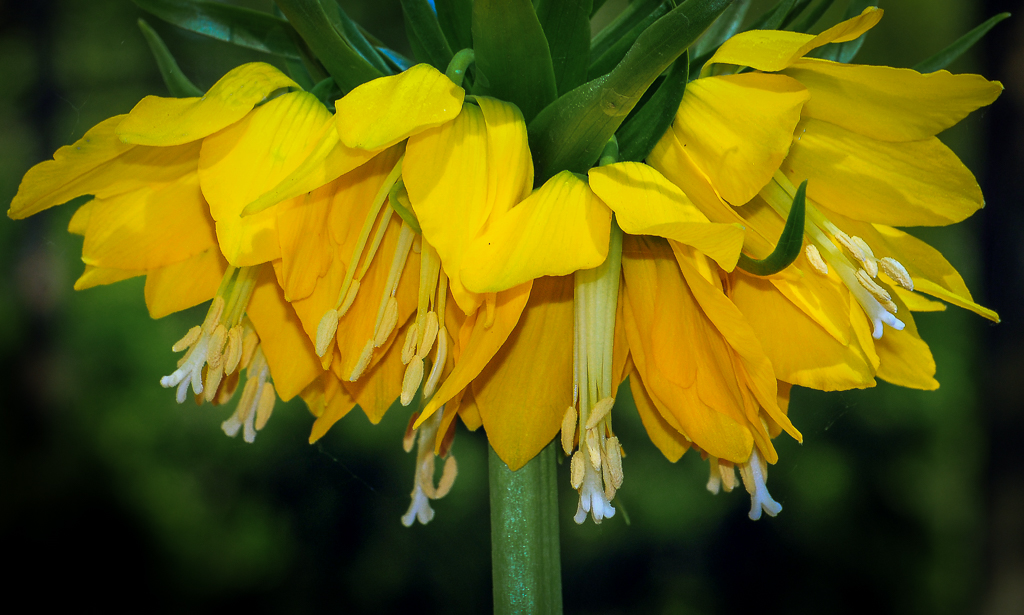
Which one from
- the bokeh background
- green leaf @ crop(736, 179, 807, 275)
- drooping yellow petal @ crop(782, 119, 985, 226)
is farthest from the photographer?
the bokeh background

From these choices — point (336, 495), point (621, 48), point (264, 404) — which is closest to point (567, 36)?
point (621, 48)

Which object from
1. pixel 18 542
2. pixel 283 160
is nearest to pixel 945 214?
pixel 283 160

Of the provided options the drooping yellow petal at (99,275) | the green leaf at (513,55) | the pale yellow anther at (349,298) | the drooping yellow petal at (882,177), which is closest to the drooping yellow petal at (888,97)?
the drooping yellow petal at (882,177)

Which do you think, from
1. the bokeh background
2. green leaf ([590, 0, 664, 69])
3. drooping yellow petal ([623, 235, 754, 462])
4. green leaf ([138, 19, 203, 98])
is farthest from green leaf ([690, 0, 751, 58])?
the bokeh background

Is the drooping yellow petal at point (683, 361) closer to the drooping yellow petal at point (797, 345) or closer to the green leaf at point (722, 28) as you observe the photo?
the drooping yellow petal at point (797, 345)

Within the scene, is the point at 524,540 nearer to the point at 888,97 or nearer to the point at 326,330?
the point at 326,330

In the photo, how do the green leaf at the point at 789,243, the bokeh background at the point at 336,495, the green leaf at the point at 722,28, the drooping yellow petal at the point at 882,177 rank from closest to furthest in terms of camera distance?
1. the green leaf at the point at 789,243
2. the drooping yellow petal at the point at 882,177
3. the green leaf at the point at 722,28
4. the bokeh background at the point at 336,495

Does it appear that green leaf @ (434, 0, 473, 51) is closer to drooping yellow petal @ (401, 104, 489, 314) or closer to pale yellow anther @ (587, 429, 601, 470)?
drooping yellow petal @ (401, 104, 489, 314)
